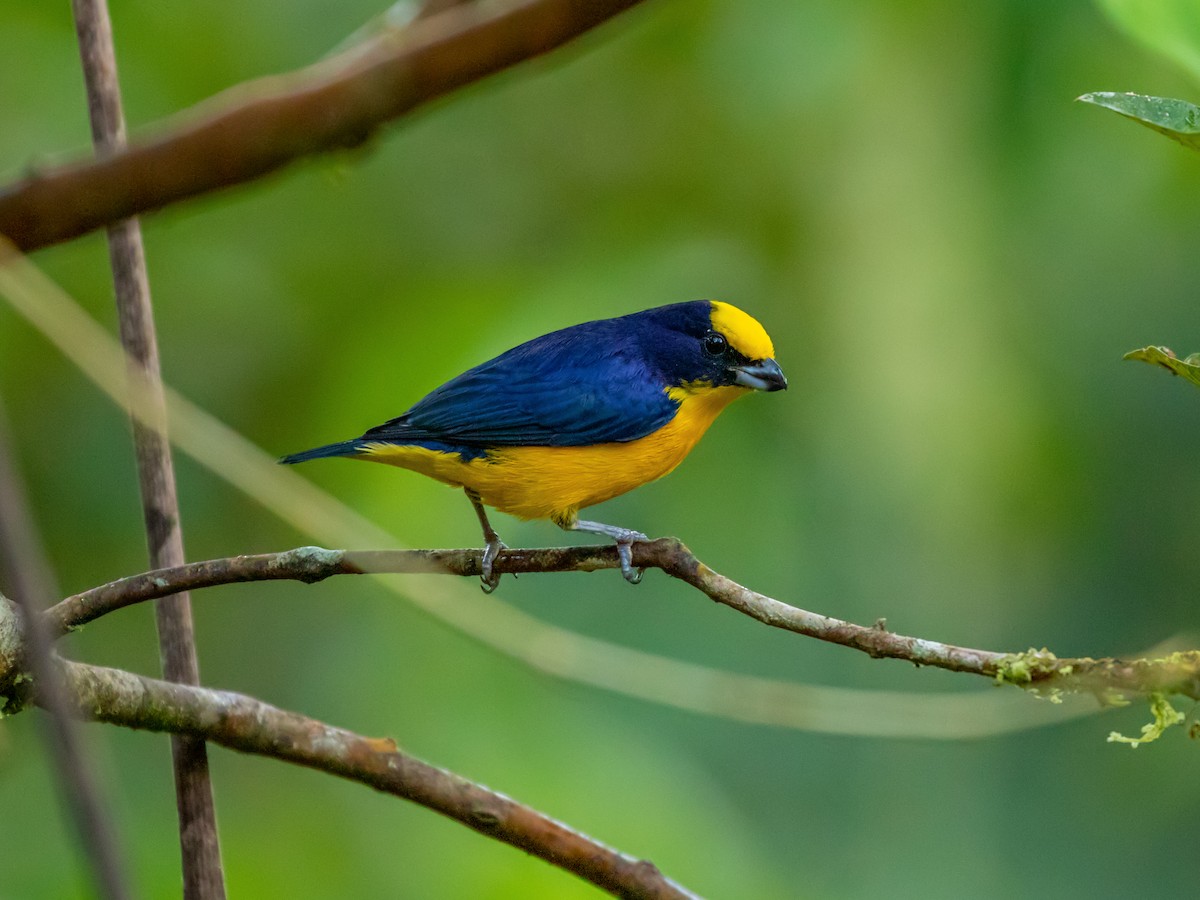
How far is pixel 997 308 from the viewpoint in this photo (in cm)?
428

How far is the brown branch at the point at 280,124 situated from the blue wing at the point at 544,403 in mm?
2367

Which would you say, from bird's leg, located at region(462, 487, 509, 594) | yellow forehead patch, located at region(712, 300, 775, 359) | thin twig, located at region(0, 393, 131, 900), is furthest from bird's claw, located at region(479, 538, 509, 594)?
thin twig, located at region(0, 393, 131, 900)

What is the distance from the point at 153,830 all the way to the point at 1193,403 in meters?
3.33

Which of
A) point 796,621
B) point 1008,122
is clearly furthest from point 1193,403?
point 796,621

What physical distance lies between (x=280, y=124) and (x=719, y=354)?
274cm

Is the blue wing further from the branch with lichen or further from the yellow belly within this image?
the branch with lichen

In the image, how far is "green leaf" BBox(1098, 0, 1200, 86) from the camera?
5.31 feet

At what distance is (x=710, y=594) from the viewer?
1784 mm

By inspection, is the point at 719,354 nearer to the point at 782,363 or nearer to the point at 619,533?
the point at 619,533

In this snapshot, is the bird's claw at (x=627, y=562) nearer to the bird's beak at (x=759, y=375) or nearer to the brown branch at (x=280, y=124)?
the bird's beak at (x=759, y=375)

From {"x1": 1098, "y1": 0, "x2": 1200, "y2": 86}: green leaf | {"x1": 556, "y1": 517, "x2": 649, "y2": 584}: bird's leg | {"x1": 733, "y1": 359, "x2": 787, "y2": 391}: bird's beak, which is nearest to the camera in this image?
{"x1": 1098, "y1": 0, "x2": 1200, "y2": 86}: green leaf

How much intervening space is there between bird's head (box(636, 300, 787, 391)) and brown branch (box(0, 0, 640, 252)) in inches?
102

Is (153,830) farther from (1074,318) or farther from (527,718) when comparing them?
(1074,318)

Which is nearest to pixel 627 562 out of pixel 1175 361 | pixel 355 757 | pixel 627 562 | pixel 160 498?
pixel 627 562
